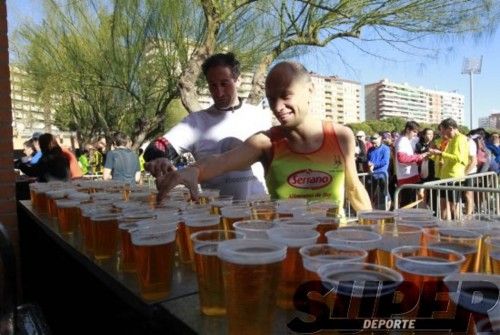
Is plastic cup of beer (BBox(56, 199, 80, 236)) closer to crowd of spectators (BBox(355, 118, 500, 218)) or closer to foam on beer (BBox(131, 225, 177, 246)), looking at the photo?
foam on beer (BBox(131, 225, 177, 246))

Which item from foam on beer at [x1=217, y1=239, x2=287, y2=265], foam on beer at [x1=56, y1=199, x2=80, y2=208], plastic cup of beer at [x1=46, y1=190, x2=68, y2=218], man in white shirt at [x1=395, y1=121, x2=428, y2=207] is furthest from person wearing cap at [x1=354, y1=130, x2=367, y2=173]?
foam on beer at [x1=217, y1=239, x2=287, y2=265]

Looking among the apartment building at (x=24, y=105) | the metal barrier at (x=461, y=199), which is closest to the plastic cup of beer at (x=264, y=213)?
the metal barrier at (x=461, y=199)

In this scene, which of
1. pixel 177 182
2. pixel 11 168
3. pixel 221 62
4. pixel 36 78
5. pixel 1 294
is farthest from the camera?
pixel 36 78

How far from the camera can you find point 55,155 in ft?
19.9

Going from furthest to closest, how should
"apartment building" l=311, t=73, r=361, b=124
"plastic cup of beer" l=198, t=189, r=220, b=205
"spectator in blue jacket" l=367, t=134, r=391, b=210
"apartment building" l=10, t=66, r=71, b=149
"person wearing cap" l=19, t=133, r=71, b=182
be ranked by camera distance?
1. "apartment building" l=311, t=73, r=361, b=124
2. "apartment building" l=10, t=66, r=71, b=149
3. "spectator in blue jacket" l=367, t=134, r=391, b=210
4. "person wearing cap" l=19, t=133, r=71, b=182
5. "plastic cup of beer" l=198, t=189, r=220, b=205

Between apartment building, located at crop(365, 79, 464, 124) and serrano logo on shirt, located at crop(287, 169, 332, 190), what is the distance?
91.4m

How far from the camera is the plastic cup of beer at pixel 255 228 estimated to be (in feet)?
3.55

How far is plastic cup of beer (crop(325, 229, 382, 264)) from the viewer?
3.09 ft

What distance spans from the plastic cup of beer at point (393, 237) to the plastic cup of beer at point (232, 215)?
0.43 m

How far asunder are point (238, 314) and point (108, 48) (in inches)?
547

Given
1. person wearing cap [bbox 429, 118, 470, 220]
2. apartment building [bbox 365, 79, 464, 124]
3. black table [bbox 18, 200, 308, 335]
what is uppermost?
apartment building [bbox 365, 79, 464, 124]

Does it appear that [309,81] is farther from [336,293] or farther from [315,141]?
[336,293]

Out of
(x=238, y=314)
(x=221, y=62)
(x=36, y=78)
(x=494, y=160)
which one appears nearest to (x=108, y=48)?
(x=36, y=78)

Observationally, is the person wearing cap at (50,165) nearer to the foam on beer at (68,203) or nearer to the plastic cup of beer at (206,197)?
the foam on beer at (68,203)
